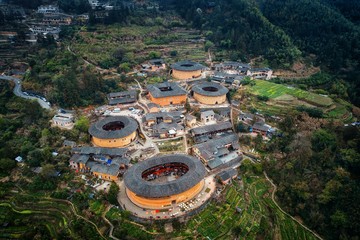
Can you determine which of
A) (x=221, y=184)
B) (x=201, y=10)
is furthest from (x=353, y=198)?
(x=201, y=10)

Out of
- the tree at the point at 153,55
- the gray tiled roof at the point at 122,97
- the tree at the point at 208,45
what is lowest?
the gray tiled roof at the point at 122,97

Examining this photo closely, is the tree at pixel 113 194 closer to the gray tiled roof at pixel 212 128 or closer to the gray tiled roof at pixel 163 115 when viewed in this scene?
the gray tiled roof at pixel 163 115

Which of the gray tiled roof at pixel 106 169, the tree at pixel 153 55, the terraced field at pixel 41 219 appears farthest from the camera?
the tree at pixel 153 55

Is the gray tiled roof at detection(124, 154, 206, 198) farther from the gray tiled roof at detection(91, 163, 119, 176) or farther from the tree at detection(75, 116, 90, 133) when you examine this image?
the tree at detection(75, 116, 90, 133)

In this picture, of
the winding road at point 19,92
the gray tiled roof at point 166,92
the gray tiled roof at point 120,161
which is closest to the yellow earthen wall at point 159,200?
the gray tiled roof at point 120,161

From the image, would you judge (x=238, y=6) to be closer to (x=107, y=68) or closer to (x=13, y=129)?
(x=107, y=68)

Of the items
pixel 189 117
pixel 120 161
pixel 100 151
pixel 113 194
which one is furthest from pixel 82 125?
pixel 189 117
